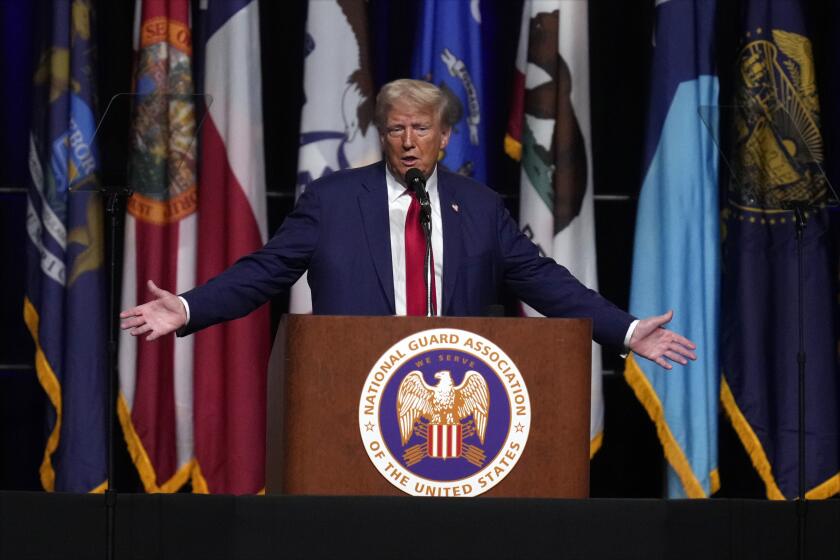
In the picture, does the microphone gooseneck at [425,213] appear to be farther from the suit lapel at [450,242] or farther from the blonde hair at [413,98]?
the blonde hair at [413,98]

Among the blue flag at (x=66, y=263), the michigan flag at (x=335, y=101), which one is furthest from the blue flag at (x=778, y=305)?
the blue flag at (x=66, y=263)

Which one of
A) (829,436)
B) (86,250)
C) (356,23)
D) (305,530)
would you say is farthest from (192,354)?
(305,530)

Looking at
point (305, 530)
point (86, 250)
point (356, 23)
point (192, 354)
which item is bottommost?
point (305, 530)

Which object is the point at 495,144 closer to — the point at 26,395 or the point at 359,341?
the point at 26,395

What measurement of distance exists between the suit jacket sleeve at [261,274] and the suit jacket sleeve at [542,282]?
1.55ft

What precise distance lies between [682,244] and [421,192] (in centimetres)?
208

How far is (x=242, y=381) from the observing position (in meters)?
4.45

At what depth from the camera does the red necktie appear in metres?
2.90

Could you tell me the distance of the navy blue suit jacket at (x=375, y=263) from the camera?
2891mm

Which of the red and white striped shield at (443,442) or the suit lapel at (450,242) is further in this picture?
the suit lapel at (450,242)

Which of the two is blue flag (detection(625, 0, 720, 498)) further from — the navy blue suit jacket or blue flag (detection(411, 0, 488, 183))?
the navy blue suit jacket

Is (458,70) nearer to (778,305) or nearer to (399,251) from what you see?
(778,305)

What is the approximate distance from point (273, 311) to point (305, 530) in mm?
2766

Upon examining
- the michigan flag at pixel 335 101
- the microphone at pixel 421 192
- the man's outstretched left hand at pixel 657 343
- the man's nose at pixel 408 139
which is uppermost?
the michigan flag at pixel 335 101
